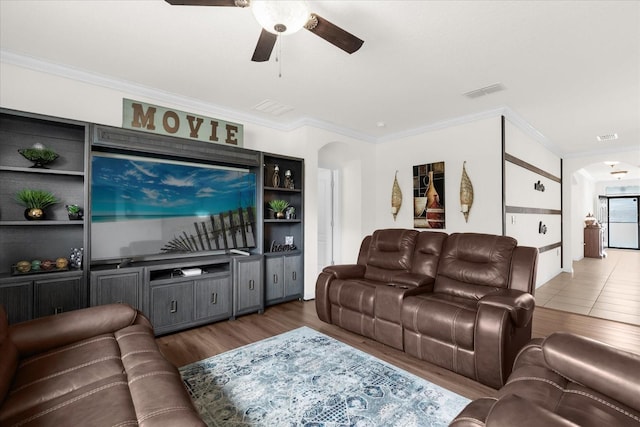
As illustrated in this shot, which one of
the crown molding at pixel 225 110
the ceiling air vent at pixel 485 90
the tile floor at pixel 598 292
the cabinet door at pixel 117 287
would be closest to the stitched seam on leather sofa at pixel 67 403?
the cabinet door at pixel 117 287

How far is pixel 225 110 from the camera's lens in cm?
404

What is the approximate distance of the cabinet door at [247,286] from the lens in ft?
11.6

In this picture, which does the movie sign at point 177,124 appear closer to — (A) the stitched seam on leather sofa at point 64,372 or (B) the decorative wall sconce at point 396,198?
(A) the stitched seam on leather sofa at point 64,372

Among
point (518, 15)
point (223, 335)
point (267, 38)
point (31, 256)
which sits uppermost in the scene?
point (518, 15)

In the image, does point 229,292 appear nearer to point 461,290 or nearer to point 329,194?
point 461,290

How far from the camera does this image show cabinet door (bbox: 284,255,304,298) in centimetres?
416

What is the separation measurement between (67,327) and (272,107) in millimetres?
3212

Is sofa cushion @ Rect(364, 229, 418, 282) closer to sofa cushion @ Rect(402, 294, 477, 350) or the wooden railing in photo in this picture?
sofa cushion @ Rect(402, 294, 477, 350)

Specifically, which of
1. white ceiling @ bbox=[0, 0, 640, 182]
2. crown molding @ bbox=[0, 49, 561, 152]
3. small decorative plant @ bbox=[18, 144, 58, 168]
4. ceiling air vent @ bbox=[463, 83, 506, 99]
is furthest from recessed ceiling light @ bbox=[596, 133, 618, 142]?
small decorative plant @ bbox=[18, 144, 58, 168]

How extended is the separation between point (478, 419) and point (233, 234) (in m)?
3.39

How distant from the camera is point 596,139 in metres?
5.54

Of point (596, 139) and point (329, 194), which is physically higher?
point (596, 139)

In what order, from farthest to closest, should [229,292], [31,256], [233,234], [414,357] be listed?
1. [233,234]
2. [229,292]
3. [31,256]
4. [414,357]

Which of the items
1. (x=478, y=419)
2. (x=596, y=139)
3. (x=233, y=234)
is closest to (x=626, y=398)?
(x=478, y=419)
